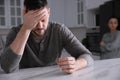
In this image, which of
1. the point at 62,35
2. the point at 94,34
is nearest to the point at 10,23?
the point at 94,34

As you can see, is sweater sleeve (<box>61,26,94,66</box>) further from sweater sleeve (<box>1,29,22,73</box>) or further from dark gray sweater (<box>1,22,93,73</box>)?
sweater sleeve (<box>1,29,22,73</box>)

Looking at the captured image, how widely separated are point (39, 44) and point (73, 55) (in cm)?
17

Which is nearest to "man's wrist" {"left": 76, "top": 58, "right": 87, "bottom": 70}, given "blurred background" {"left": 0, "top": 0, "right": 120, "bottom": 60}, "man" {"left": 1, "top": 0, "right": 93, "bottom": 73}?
"man" {"left": 1, "top": 0, "right": 93, "bottom": 73}

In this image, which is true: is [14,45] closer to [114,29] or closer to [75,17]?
[114,29]

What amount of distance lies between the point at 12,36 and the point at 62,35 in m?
0.25

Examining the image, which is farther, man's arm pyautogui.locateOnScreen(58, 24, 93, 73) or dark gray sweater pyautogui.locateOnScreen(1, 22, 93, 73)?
dark gray sweater pyautogui.locateOnScreen(1, 22, 93, 73)

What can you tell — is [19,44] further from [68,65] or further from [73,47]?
[73,47]

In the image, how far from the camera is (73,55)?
114 centimetres

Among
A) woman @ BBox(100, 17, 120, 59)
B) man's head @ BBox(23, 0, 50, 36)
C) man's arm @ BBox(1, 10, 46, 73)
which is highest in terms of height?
man's head @ BBox(23, 0, 50, 36)

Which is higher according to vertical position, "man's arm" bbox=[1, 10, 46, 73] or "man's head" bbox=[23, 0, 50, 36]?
"man's head" bbox=[23, 0, 50, 36]

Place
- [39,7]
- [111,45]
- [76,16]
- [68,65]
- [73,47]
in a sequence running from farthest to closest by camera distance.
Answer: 1. [76,16]
2. [111,45]
3. [73,47]
4. [39,7]
5. [68,65]

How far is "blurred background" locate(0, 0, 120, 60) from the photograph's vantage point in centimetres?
528

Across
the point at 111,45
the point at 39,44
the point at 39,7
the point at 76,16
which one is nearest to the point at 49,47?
the point at 39,44

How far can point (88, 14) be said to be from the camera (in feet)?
19.5
